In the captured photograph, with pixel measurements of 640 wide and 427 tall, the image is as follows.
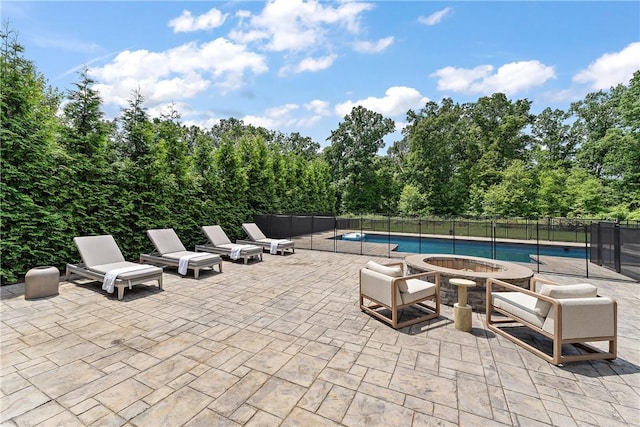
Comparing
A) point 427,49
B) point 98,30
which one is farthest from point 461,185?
point 98,30

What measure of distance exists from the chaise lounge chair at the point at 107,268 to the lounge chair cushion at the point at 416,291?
14.5 ft

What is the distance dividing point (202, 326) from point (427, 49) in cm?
942

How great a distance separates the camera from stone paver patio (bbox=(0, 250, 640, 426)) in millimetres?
2117

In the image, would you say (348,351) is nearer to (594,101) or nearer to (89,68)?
(89,68)

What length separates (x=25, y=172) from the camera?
17.7 ft

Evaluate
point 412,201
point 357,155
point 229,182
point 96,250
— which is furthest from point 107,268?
point 357,155

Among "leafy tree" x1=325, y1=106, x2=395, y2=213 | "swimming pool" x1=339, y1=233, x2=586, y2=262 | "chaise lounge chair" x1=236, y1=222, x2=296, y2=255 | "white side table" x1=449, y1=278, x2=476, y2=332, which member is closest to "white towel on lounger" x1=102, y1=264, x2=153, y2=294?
"chaise lounge chair" x1=236, y1=222, x2=296, y2=255

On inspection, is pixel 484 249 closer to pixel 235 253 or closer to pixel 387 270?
pixel 387 270

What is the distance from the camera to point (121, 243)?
7.18 metres

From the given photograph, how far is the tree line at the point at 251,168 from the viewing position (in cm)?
550

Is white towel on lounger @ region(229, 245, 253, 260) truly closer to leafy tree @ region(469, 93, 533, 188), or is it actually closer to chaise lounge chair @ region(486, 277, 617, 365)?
chaise lounge chair @ region(486, 277, 617, 365)

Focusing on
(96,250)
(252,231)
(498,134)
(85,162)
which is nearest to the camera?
(96,250)

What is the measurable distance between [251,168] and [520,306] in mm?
10853

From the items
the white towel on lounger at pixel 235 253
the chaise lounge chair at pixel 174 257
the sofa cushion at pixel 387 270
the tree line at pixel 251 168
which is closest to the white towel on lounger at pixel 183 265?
the chaise lounge chair at pixel 174 257
